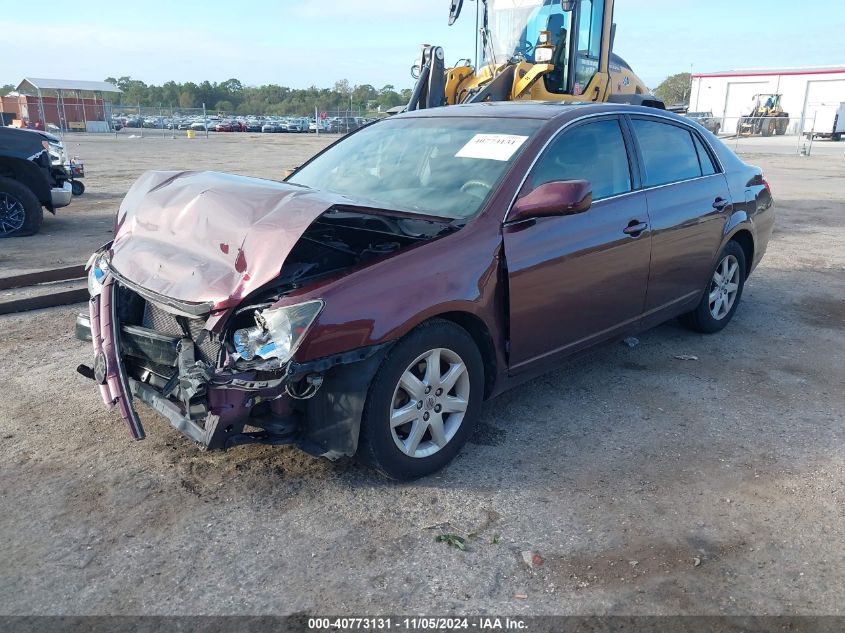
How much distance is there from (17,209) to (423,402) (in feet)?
27.5

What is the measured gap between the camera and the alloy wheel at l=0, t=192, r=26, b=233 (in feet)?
30.4

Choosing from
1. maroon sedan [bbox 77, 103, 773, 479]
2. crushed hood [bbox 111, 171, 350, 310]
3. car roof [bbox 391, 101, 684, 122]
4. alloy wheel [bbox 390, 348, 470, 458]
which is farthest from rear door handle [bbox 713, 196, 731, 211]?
crushed hood [bbox 111, 171, 350, 310]

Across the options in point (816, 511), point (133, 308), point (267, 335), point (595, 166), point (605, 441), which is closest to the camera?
point (267, 335)

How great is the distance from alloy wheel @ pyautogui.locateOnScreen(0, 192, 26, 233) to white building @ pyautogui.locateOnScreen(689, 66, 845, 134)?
46959 mm

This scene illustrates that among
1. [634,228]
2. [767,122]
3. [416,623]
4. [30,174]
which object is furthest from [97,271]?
[767,122]

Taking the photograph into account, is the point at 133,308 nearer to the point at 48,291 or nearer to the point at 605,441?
the point at 605,441

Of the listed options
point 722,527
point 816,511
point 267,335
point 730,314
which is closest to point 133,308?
point 267,335

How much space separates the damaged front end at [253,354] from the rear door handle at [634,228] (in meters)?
1.40

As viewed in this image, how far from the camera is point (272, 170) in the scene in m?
19.2

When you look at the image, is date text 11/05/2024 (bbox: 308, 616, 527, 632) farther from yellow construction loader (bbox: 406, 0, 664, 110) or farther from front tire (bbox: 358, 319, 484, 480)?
yellow construction loader (bbox: 406, 0, 664, 110)

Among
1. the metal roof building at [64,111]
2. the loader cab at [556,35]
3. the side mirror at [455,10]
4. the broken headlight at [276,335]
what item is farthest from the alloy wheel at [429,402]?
the metal roof building at [64,111]

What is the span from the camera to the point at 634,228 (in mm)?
4316

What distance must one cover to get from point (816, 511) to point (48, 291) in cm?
641

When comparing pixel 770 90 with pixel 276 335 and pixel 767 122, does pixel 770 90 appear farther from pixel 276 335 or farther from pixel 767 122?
pixel 276 335
